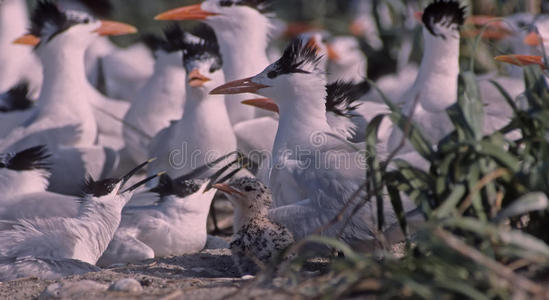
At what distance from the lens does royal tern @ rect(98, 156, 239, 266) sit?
3771mm

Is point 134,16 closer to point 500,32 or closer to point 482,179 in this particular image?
point 500,32

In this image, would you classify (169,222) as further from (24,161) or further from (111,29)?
(111,29)

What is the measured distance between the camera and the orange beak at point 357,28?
9.86 m

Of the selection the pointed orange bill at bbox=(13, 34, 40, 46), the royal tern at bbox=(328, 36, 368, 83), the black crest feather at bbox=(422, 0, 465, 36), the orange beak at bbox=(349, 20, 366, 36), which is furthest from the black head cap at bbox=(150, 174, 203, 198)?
the orange beak at bbox=(349, 20, 366, 36)

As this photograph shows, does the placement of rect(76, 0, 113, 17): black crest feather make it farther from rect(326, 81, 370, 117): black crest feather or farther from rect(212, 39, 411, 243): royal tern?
rect(212, 39, 411, 243): royal tern

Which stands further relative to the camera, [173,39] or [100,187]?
[173,39]

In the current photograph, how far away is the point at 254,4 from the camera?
17.5ft

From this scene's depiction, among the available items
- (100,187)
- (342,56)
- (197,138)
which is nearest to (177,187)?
(100,187)

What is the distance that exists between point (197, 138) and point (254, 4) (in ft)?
3.89

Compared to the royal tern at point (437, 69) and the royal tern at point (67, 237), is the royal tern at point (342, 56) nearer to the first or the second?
the royal tern at point (437, 69)

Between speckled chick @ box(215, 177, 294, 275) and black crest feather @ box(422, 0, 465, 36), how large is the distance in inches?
81.3

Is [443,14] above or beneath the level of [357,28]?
above

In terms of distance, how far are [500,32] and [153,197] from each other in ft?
11.6

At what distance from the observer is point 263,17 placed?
5.38 meters
